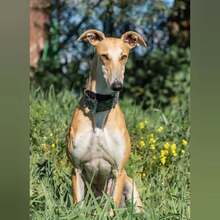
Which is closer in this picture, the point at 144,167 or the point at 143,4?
the point at 144,167

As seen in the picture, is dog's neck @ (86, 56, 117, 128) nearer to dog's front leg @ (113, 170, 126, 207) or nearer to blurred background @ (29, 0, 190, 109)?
dog's front leg @ (113, 170, 126, 207)

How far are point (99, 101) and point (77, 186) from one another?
317 mm

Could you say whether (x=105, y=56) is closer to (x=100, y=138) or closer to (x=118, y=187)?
(x=100, y=138)

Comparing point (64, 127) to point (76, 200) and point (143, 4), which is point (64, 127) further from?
point (143, 4)

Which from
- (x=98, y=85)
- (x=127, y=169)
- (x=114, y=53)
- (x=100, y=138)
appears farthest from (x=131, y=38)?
(x=127, y=169)

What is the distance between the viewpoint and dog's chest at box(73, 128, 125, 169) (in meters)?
2.41

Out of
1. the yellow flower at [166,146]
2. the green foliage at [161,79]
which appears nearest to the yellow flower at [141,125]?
the yellow flower at [166,146]

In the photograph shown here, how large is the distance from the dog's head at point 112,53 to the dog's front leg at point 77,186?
343 millimetres

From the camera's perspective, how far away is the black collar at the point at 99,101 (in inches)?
95.0

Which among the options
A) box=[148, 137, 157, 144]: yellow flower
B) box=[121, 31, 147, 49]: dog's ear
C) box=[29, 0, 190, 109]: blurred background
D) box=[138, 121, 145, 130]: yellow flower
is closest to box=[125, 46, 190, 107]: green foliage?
box=[29, 0, 190, 109]: blurred background

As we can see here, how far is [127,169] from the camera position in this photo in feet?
8.20

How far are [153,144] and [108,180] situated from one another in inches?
14.1

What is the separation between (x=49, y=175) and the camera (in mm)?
2568
